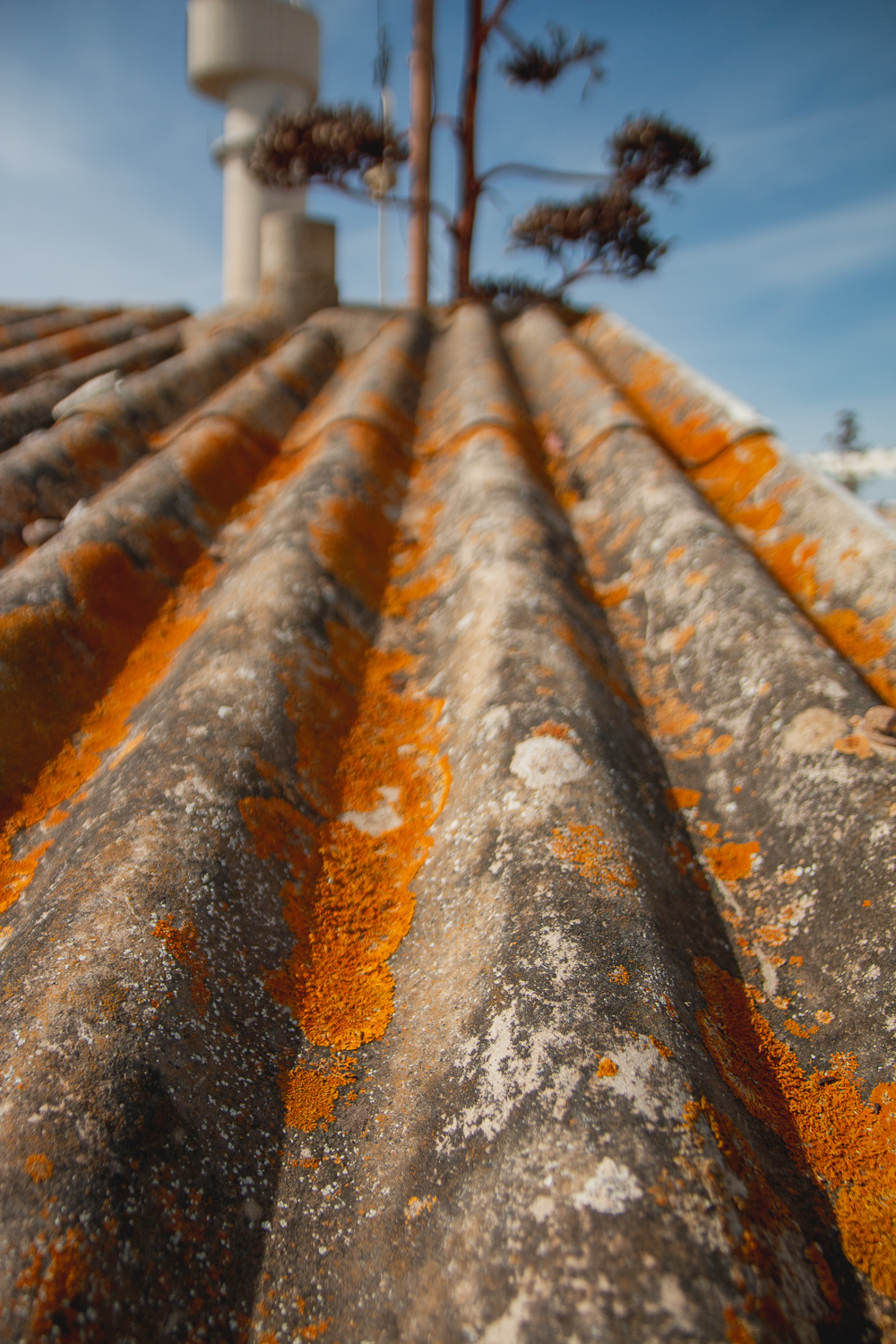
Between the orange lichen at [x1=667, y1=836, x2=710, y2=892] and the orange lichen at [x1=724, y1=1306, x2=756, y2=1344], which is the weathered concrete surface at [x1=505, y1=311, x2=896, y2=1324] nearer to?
the orange lichen at [x1=667, y1=836, x2=710, y2=892]

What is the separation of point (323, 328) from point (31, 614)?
3.80 metres

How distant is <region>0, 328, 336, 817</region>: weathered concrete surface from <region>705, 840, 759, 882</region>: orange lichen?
1520 millimetres

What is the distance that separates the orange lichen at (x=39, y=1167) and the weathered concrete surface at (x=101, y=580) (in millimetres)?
892

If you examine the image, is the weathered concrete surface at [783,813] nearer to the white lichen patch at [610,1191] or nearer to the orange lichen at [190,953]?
the white lichen patch at [610,1191]

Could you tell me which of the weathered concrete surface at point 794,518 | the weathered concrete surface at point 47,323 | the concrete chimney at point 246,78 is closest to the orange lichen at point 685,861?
the weathered concrete surface at point 794,518

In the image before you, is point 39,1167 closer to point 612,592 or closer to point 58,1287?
point 58,1287

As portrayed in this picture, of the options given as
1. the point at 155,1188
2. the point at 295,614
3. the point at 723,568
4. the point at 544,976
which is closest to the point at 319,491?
the point at 295,614

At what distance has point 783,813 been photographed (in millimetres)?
1364

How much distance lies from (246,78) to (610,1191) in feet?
68.2

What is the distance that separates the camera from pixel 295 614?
1799 mm

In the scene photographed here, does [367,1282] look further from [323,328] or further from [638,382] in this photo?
[323,328]

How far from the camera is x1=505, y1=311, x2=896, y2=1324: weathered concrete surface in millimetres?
972

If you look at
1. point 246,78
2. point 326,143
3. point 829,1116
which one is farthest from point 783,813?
point 246,78

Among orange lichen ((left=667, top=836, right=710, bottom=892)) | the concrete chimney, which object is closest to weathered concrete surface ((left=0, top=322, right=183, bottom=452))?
orange lichen ((left=667, top=836, right=710, bottom=892))
